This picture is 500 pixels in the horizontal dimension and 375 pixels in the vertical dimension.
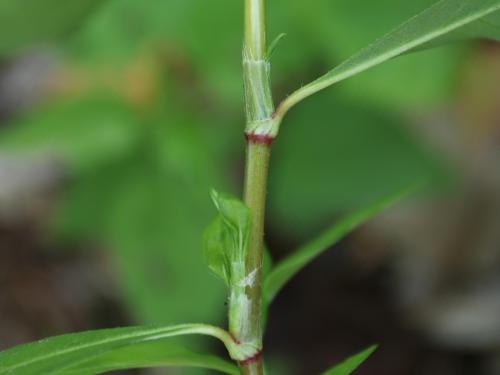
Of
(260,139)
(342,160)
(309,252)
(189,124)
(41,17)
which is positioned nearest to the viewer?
(260,139)

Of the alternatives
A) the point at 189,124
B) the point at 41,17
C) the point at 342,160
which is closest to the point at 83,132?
the point at 189,124

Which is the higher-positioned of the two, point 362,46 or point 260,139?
point 260,139

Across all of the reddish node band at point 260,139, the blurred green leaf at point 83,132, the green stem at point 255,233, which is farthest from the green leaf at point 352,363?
the blurred green leaf at point 83,132

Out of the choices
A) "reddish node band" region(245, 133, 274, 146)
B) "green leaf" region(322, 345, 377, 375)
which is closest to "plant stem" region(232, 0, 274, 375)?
"reddish node band" region(245, 133, 274, 146)

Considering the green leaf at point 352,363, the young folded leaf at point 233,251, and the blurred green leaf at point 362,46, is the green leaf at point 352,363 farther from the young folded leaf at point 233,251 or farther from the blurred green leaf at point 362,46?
the blurred green leaf at point 362,46

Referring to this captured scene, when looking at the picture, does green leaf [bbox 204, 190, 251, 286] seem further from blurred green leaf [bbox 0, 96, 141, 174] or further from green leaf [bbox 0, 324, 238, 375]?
blurred green leaf [bbox 0, 96, 141, 174]

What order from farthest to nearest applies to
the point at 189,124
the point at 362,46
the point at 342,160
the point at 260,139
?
the point at 342,160 → the point at 189,124 → the point at 362,46 → the point at 260,139

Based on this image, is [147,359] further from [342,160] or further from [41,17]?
[342,160]
